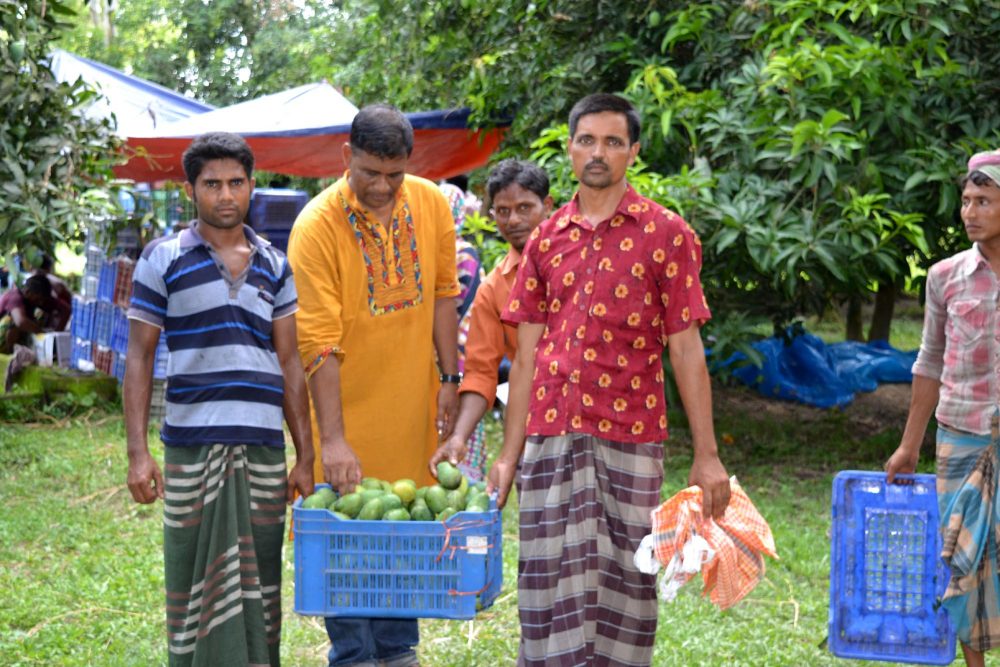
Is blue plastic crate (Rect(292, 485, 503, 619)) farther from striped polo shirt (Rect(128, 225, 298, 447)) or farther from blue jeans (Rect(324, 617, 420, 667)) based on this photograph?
blue jeans (Rect(324, 617, 420, 667))

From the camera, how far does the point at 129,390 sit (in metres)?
3.62

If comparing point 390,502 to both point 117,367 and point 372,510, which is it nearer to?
point 372,510

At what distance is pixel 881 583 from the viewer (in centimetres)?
399

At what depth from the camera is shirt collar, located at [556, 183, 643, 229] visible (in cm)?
351

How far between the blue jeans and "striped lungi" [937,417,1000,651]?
1827 mm

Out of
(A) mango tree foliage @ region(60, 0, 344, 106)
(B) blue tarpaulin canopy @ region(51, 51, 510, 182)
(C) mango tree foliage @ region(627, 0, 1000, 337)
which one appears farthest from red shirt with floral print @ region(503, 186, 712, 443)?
(A) mango tree foliage @ region(60, 0, 344, 106)

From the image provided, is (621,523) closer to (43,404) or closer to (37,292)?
(43,404)

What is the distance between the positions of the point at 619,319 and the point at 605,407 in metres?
0.26

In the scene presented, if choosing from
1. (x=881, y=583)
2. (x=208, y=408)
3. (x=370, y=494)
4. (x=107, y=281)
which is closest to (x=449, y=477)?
(x=370, y=494)

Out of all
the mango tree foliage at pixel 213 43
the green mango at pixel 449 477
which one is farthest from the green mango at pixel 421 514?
the mango tree foliage at pixel 213 43

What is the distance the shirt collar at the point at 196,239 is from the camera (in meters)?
3.64

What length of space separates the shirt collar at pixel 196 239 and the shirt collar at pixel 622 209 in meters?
0.95

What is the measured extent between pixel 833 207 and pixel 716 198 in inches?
26.1

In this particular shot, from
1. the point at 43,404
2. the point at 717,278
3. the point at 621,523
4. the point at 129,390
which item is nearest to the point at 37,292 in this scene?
the point at 43,404
